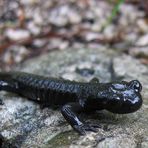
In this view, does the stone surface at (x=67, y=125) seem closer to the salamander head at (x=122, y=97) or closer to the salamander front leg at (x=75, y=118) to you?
the salamander front leg at (x=75, y=118)

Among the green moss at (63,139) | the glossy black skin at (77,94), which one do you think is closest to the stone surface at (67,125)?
the green moss at (63,139)

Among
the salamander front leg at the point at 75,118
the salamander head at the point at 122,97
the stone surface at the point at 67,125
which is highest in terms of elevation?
the salamander head at the point at 122,97

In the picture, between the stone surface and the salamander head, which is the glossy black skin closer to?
the salamander head

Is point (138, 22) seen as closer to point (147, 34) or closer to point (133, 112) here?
point (147, 34)

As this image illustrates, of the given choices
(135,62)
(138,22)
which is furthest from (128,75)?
(138,22)

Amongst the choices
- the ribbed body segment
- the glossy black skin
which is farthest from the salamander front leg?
the ribbed body segment

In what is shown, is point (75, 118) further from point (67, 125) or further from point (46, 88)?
point (46, 88)
